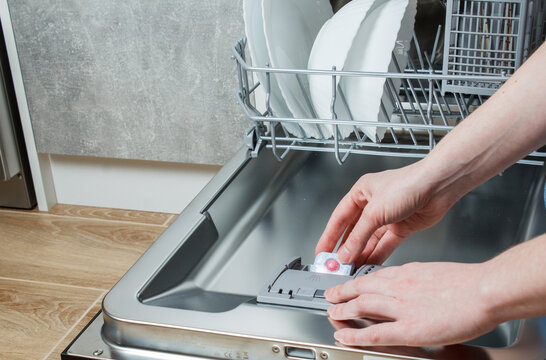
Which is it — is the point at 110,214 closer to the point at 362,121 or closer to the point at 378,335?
the point at 362,121

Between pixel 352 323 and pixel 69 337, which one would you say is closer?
pixel 352 323

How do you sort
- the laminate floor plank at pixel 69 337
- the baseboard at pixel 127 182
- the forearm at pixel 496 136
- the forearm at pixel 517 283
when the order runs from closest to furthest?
the forearm at pixel 517 283 < the forearm at pixel 496 136 < the laminate floor plank at pixel 69 337 < the baseboard at pixel 127 182

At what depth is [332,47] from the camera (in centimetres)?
72

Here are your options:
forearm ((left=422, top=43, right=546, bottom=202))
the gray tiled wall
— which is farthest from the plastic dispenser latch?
the gray tiled wall

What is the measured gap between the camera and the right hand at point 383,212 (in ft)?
1.94

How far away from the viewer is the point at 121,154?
1.75 m

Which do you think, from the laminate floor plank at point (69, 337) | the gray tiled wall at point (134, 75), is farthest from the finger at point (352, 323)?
the gray tiled wall at point (134, 75)

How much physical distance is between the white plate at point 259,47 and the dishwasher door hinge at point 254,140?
1.5 inches

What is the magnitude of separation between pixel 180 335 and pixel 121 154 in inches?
50.5

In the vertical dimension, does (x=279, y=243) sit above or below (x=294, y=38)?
below

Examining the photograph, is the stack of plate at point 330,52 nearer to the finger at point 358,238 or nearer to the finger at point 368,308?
the finger at point 358,238

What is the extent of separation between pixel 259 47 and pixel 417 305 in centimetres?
40

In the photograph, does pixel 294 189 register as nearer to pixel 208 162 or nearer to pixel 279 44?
pixel 279 44

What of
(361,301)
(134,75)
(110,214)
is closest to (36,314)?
(110,214)
